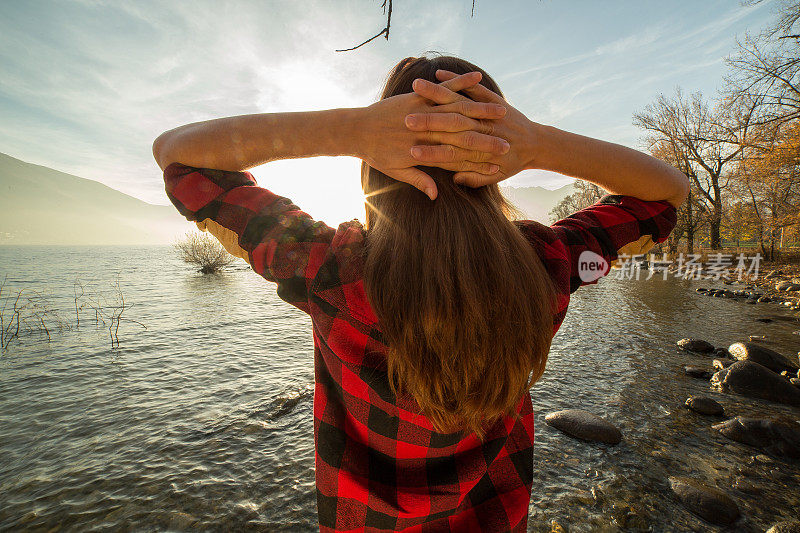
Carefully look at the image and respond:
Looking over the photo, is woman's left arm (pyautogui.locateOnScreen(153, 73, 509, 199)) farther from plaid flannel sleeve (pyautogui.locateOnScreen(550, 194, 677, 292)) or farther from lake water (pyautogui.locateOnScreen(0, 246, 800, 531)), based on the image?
lake water (pyautogui.locateOnScreen(0, 246, 800, 531))

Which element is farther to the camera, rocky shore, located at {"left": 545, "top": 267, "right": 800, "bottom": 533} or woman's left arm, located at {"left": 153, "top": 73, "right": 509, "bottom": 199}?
rocky shore, located at {"left": 545, "top": 267, "right": 800, "bottom": 533}

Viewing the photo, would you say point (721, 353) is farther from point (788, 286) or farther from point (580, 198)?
point (580, 198)

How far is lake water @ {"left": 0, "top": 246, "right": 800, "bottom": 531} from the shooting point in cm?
273

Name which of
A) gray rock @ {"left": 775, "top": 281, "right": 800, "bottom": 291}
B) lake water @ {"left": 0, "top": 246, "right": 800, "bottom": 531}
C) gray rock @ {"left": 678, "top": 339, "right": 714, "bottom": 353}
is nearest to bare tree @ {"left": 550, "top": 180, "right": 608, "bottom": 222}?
gray rock @ {"left": 775, "top": 281, "right": 800, "bottom": 291}

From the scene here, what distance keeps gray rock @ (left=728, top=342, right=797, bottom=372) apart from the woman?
706 centimetres

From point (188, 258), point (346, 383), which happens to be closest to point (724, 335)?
point (346, 383)

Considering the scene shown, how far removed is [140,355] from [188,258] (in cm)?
1553

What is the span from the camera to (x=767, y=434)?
353 centimetres

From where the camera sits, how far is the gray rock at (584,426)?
3.63m

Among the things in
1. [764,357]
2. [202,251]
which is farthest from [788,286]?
[202,251]

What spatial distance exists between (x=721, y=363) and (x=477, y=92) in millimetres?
7517

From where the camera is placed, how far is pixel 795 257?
18.2 meters

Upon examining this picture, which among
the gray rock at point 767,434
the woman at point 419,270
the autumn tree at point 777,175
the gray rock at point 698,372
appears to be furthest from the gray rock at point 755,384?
the autumn tree at point 777,175

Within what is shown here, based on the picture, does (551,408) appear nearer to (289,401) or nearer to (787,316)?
(289,401)
